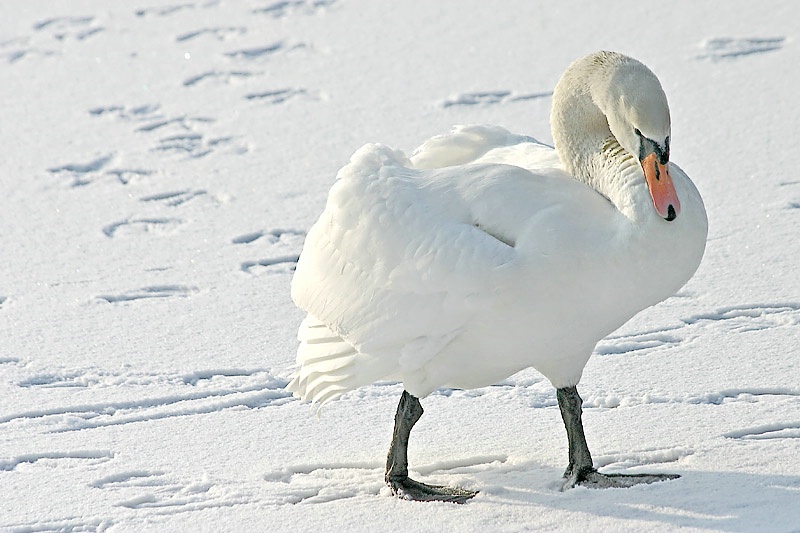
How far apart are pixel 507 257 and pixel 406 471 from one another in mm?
734

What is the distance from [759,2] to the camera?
7996 mm

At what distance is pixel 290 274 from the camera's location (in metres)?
5.15

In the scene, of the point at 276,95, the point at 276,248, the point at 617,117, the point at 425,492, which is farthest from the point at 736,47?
the point at 425,492

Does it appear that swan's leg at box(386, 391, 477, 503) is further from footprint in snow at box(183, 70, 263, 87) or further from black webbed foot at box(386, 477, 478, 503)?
footprint in snow at box(183, 70, 263, 87)

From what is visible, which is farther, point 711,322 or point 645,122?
point 711,322

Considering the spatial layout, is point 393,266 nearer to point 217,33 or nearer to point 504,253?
point 504,253

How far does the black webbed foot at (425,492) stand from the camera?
3.49 m

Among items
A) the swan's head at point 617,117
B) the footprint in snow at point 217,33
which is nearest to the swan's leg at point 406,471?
the swan's head at point 617,117

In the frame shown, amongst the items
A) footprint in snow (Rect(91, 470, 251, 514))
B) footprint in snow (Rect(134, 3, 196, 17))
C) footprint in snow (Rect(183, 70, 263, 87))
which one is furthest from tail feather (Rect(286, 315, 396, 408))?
footprint in snow (Rect(134, 3, 196, 17))

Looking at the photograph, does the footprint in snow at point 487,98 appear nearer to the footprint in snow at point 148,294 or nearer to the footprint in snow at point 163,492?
the footprint in snow at point 148,294

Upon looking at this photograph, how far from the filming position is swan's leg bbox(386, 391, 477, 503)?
3.51m

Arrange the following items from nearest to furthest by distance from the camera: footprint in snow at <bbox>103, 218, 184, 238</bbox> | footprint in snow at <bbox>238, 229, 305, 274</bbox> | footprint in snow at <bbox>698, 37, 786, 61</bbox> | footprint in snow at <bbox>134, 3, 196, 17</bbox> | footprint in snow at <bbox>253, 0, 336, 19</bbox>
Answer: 1. footprint in snow at <bbox>238, 229, 305, 274</bbox>
2. footprint in snow at <bbox>103, 218, 184, 238</bbox>
3. footprint in snow at <bbox>698, 37, 786, 61</bbox>
4. footprint in snow at <bbox>253, 0, 336, 19</bbox>
5. footprint in snow at <bbox>134, 3, 196, 17</bbox>

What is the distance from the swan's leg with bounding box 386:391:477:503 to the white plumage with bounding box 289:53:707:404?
0.16 metres

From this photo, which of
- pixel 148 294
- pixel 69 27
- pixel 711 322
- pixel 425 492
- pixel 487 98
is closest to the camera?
pixel 425 492
